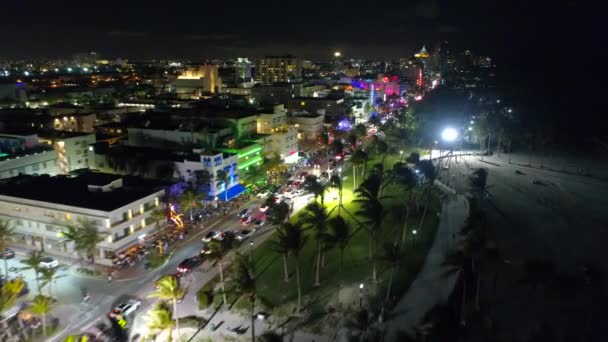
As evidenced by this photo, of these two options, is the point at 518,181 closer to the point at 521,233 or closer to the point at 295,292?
the point at 521,233

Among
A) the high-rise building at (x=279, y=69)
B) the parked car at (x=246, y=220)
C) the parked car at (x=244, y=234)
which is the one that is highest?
the high-rise building at (x=279, y=69)

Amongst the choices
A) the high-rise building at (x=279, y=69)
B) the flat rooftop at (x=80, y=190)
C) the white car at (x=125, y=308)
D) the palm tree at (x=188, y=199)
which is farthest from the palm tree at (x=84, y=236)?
the high-rise building at (x=279, y=69)

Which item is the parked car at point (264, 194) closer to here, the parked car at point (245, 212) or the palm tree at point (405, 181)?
the parked car at point (245, 212)

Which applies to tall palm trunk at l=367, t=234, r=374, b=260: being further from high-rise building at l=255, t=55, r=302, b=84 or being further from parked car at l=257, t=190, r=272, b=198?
high-rise building at l=255, t=55, r=302, b=84

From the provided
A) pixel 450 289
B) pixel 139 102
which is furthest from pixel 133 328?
pixel 139 102

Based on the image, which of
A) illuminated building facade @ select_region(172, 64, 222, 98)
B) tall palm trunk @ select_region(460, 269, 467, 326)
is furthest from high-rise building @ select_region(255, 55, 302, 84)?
tall palm trunk @ select_region(460, 269, 467, 326)

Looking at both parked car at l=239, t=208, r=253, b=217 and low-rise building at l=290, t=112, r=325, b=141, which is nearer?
parked car at l=239, t=208, r=253, b=217
